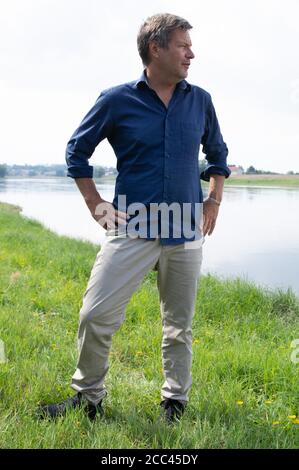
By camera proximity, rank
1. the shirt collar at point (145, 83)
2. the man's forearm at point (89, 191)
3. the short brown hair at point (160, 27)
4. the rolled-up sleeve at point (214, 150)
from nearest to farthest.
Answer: the short brown hair at point (160, 27)
the shirt collar at point (145, 83)
the man's forearm at point (89, 191)
the rolled-up sleeve at point (214, 150)

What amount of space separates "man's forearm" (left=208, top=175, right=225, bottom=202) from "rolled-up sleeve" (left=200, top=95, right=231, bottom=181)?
26 mm

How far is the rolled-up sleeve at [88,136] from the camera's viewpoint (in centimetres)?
236

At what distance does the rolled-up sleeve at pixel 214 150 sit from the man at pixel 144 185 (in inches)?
6.5

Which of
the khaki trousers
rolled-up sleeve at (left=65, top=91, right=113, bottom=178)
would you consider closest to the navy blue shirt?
rolled-up sleeve at (left=65, top=91, right=113, bottom=178)

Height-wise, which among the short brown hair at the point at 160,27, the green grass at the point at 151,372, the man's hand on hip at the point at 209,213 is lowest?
the green grass at the point at 151,372

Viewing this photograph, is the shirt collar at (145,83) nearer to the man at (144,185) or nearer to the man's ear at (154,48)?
the man at (144,185)

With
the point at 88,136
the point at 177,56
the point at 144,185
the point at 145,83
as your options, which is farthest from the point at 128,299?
the point at 177,56

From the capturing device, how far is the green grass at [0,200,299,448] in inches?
92.7

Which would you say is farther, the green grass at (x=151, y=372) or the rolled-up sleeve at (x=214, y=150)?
the rolled-up sleeve at (x=214, y=150)

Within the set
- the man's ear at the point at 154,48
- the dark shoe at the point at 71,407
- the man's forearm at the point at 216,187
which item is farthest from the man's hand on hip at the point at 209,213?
the dark shoe at the point at 71,407

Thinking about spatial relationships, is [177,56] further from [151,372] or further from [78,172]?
[151,372]

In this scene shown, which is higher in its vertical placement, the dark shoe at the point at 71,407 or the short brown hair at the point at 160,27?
the short brown hair at the point at 160,27
